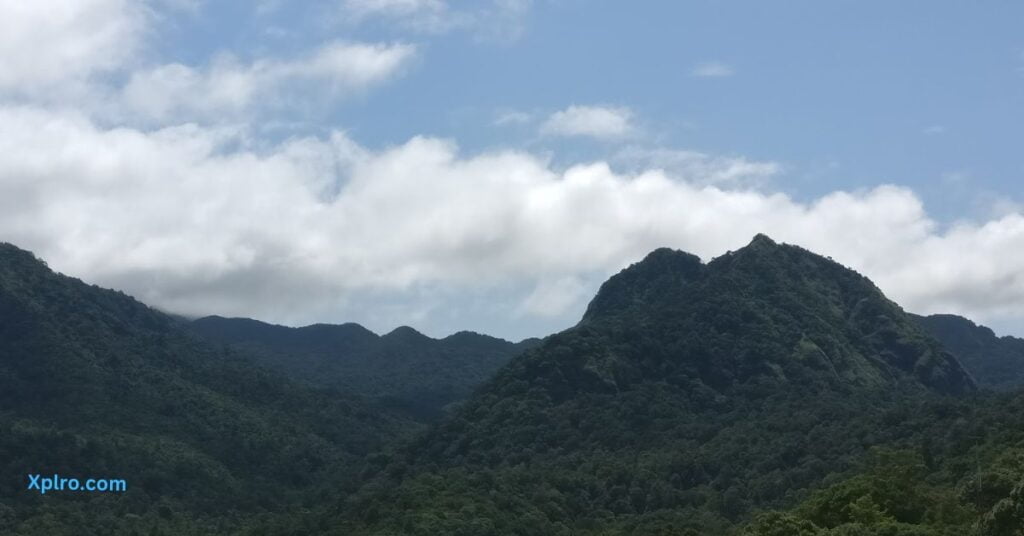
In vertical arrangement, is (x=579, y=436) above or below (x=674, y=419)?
below

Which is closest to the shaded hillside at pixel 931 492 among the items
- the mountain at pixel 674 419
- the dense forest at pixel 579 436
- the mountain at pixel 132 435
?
the dense forest at pixel 579 436

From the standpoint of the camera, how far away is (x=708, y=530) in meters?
93.6

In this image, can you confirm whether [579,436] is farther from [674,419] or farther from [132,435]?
[132,435]

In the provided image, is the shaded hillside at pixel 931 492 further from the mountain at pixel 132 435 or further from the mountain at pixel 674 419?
the mountain at pixel 132 435

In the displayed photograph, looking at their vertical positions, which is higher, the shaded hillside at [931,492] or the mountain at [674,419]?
the mountain at [674,419]

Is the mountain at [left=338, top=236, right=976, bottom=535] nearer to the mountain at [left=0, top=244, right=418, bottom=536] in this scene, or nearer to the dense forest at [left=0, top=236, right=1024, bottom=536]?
the dense forest at [left=0, top=236, right=1024, bottom=536]

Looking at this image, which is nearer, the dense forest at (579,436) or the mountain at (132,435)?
the dense forest at (579,436)

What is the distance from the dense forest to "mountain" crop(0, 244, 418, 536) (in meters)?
0.40

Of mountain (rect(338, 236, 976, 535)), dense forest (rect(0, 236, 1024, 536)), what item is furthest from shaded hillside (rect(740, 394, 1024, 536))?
mountain (rect(338, 236, 976, 535))

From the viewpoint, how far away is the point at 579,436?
148250mm

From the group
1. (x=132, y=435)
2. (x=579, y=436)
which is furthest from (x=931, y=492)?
(x=132, y=435)

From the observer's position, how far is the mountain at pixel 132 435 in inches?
5212

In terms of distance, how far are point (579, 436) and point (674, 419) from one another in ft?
47.2

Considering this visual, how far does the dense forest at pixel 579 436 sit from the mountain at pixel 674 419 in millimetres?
392
